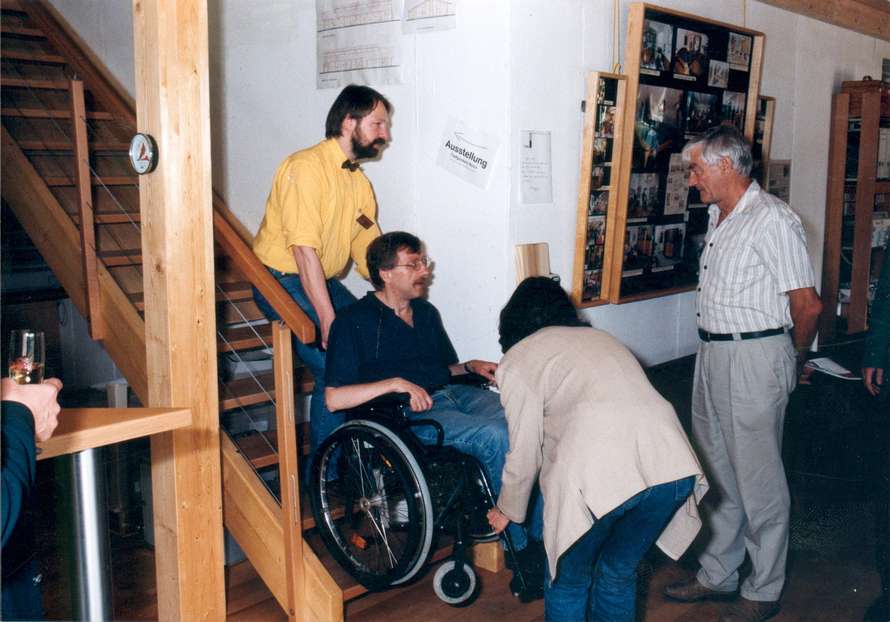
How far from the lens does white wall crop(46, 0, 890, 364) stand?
3102mm

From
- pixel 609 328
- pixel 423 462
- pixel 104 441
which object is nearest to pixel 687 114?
pixel 609 328

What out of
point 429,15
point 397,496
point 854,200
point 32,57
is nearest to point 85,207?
point 429,15

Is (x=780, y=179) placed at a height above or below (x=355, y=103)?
below

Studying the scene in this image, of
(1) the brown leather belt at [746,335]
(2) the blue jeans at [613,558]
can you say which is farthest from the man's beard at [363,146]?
(2) the blue jeans at [613,558]

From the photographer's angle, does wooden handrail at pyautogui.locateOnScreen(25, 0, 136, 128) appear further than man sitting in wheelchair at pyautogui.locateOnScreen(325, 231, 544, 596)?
Yes

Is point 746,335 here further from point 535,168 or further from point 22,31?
point 22,31

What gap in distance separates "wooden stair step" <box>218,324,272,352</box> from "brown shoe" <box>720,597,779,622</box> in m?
2.00

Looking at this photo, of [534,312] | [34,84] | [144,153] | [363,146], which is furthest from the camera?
[34,84]

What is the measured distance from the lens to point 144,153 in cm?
239

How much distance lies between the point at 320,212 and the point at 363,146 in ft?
0.96

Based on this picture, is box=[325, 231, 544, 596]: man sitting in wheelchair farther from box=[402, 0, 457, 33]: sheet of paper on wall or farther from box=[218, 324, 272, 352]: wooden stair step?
box=[402, 0, 457, 33]: sheet of paper on wall

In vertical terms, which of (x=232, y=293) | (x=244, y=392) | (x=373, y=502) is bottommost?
(x=373, y=502)

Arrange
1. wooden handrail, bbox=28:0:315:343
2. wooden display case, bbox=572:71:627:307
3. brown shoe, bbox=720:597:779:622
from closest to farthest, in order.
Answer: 1. wooden handrail, bbox=28:0:315:343
2. brown shoe, bbox=720:597:779:622
3. wooden display case, bbox=572:71:627:307

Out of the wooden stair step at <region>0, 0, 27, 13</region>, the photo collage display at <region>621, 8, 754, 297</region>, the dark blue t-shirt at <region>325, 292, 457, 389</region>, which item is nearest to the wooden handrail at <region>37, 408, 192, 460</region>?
the dark blue t-shirt at <region>325, 292, 457, 389</region>
